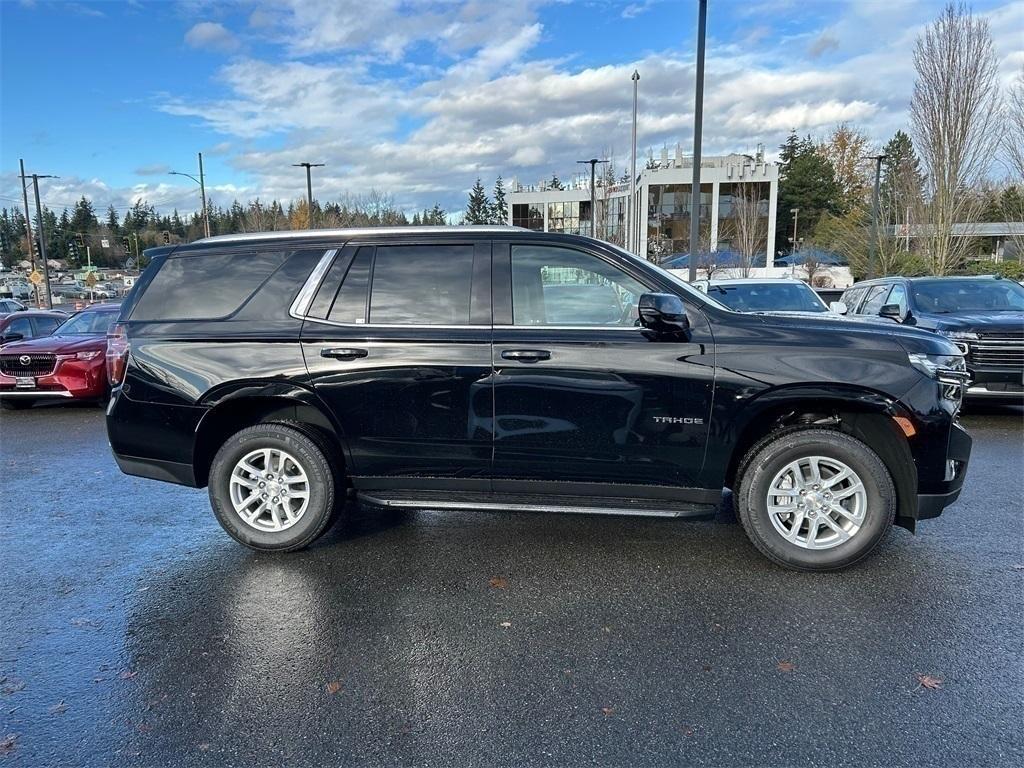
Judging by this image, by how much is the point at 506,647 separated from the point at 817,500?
6.61 feet

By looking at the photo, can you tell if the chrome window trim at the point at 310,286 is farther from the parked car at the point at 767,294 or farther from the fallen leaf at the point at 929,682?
the parked car at the point at 767,294

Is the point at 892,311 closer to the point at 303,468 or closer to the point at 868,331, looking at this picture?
the point at 868,331

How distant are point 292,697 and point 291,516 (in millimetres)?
1625

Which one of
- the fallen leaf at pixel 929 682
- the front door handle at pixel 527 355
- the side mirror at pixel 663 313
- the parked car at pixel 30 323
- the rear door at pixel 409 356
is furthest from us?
the parked car at pixel 30 323

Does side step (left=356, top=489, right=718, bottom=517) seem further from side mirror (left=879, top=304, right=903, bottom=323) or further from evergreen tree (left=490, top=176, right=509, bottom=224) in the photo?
evergreen tree (left=490, top=176, right=509, bottom=224)

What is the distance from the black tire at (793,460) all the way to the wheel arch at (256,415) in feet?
8.16

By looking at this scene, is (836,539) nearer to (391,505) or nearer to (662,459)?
(662,459)

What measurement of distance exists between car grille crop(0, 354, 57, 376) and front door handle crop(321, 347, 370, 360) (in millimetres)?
7756

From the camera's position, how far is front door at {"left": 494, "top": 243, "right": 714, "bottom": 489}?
3844 millimetres

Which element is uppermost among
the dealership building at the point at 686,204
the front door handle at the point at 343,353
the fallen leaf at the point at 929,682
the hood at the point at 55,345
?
the dealership building at the point at 686,204

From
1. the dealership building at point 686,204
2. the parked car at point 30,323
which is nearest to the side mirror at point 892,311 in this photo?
the parked car at point 30,323

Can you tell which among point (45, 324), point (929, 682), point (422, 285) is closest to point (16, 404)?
point (45, 324)

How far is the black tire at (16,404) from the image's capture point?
413 inches

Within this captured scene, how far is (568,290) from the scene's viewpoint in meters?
4.07
